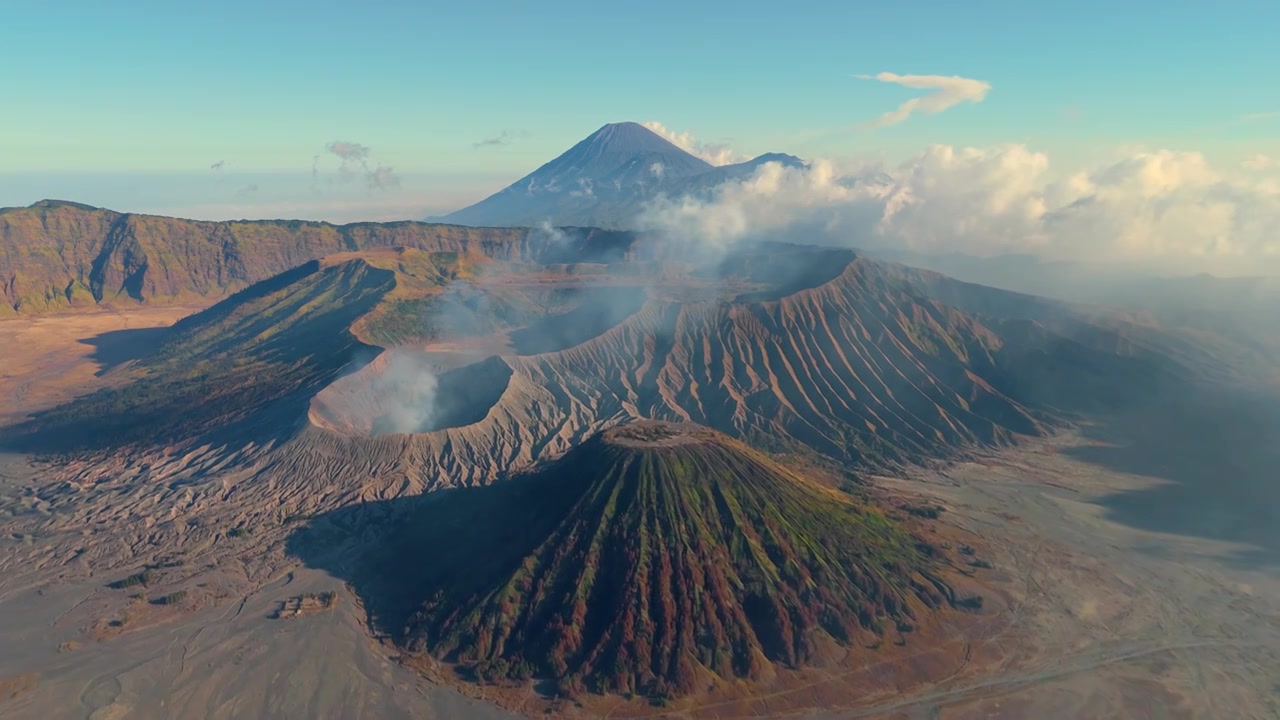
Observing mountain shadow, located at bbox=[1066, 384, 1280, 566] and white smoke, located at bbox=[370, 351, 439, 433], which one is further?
white smoke, located at bbox=[370, 351, 439, 433]

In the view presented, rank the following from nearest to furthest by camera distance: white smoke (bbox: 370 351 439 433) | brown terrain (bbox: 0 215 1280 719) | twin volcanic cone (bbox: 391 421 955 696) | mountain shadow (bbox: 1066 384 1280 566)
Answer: brown terrain (bbox: 0 215 1280 719)
twin volcanic cone (bbox: 391 421 955 696)
mountain shadow (bbox: 1066 384 1280 566)
white smoke (bbox: 370 351 439 433)

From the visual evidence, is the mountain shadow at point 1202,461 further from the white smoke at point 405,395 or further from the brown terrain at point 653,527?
the white smoke at point 405,395

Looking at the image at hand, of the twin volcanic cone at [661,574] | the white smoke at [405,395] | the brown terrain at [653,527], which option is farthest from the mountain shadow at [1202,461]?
the white smoke at [405,395]

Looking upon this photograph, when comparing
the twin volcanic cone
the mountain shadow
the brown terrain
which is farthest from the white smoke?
the mountain shadow

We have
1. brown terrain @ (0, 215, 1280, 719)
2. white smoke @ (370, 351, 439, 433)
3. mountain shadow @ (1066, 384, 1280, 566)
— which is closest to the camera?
brown terrain @ (0, 215, 1280, 719)

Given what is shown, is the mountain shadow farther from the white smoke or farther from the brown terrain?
the white smoke

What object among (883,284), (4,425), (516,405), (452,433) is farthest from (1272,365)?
(4,425)
